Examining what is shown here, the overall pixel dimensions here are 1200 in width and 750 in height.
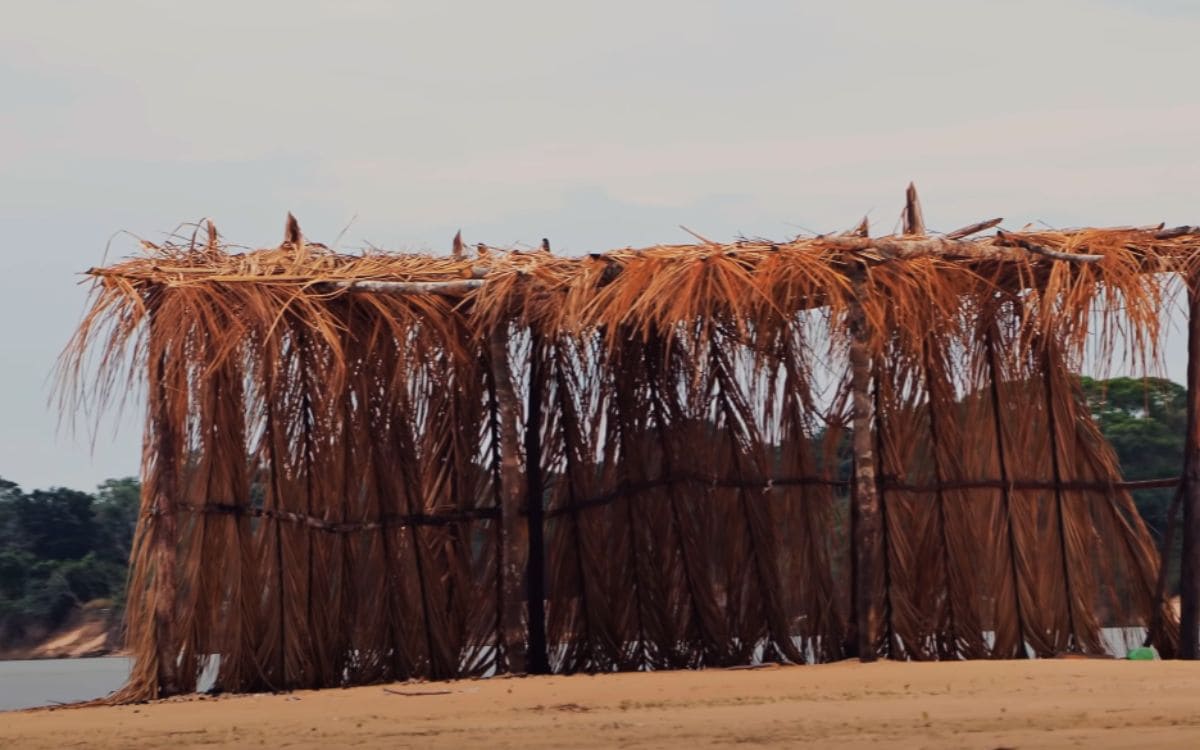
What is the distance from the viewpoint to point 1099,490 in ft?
35.0

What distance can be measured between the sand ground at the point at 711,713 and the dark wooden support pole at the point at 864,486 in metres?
0.33

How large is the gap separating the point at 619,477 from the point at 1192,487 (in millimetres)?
3184

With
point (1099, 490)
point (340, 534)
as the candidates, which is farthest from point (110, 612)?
point (1099, 490)

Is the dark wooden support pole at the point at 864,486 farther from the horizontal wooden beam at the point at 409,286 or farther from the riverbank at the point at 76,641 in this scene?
the riverbank at the point at 76,641

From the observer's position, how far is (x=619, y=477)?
35.5 ft

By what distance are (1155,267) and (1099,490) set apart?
4.65 ft

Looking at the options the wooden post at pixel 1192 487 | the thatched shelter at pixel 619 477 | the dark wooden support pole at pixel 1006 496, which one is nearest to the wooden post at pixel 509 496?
the thatched shelter at pixel 619 477

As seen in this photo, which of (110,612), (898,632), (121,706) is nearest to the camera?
(121,706)

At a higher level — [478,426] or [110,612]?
[478,426]

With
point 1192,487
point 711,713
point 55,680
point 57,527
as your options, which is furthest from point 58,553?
point 711,713

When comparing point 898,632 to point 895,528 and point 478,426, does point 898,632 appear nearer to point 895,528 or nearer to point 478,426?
point 895,528

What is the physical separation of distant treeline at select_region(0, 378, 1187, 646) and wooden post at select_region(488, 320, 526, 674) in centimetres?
1548

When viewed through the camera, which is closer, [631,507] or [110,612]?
[631,507]

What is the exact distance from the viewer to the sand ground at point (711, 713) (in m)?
6.78
